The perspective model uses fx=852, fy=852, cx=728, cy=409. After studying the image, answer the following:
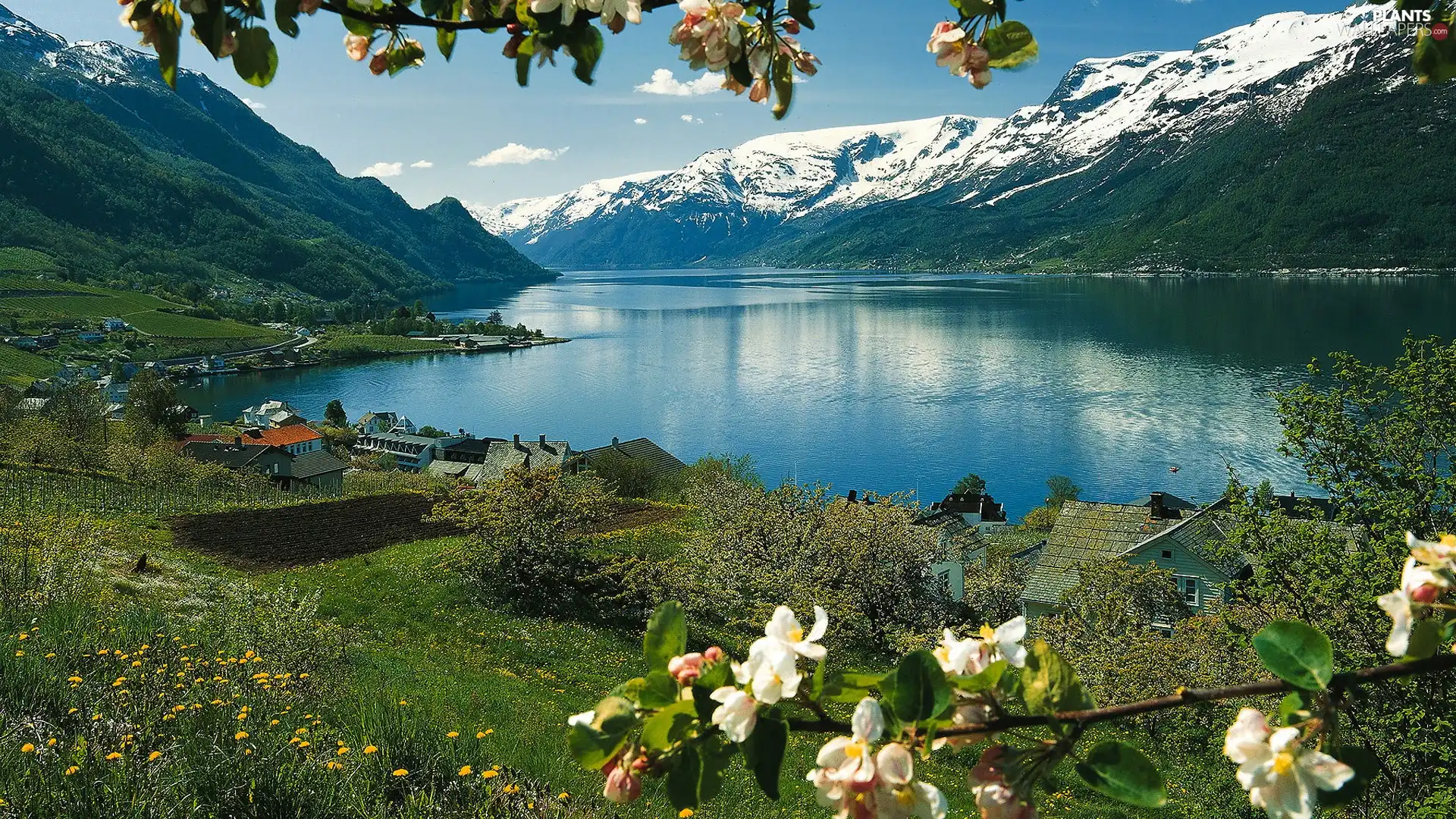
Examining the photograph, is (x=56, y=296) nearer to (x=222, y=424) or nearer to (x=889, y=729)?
(x=222, y=424)

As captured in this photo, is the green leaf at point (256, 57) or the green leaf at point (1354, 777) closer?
the green leaf at point (1354, 777)

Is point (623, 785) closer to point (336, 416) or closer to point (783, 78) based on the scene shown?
point (783, 78)

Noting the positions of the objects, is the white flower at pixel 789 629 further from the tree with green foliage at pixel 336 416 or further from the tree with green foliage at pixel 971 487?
the tree with green foliage at pixel 336 416

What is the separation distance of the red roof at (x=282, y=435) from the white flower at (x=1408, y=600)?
68.6m

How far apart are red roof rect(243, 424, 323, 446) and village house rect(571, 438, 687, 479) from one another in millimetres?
27245

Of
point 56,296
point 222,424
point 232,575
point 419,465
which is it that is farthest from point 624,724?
point 56,296

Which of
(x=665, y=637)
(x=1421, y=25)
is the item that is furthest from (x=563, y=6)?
(x=1421, y=25)

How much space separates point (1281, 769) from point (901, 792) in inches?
19.1

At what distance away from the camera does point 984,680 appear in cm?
122

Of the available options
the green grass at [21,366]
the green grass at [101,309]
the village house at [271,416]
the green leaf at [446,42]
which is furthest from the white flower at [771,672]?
the green grass at [101,309]

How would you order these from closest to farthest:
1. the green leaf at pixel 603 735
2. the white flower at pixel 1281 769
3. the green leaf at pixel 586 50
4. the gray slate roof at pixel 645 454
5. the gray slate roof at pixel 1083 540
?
the white flower at pixel 1281 769, the green leaf at pixel 603 735, the green leaf at pixel 586 50, the gray slate roof at pixel 1083 540, the gray slate roof at pixel 645 454

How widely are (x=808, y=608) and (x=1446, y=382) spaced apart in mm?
12204

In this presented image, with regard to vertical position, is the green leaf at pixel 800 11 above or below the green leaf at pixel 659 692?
above

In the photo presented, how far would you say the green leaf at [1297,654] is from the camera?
3.75 feet
